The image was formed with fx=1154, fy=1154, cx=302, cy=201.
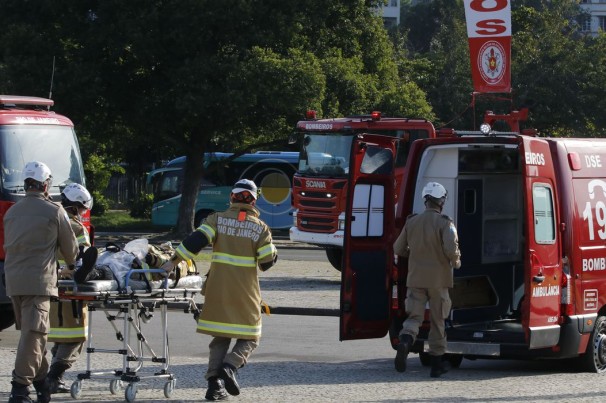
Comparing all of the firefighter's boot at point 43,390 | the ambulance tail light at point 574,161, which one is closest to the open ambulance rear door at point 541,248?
the ambulance tail light at point 574,161

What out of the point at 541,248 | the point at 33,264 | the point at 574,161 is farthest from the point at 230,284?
the point at 574,161

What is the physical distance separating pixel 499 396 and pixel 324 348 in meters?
3.80

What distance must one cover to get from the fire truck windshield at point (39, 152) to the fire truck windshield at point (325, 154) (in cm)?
739

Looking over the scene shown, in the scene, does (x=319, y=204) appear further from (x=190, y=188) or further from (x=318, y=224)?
(x=190, y=188)

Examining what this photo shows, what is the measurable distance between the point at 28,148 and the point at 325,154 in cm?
881

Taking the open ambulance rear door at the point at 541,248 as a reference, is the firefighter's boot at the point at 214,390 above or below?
below

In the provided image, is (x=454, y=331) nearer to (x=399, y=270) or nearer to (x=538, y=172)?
(x=399, y=270)

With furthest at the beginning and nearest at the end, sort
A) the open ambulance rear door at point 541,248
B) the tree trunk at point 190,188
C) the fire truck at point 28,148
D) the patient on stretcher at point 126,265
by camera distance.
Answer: the tree trunk at point 190,188 < the fire truck at point 28,148 < the open ambulance rear door at point 541,248 < the patient on stretcher at point 126,265

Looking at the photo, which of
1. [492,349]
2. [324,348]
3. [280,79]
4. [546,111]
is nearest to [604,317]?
[492,349]

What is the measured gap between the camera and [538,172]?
11.0 m

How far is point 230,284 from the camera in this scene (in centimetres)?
943

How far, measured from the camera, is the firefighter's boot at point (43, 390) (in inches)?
352

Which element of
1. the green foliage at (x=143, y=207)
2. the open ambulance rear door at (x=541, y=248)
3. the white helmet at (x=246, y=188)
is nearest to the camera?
the white helmet at (x=246, y=188)

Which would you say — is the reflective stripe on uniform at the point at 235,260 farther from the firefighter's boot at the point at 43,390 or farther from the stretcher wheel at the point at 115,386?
the firefighter's boot at the point at 43,390
